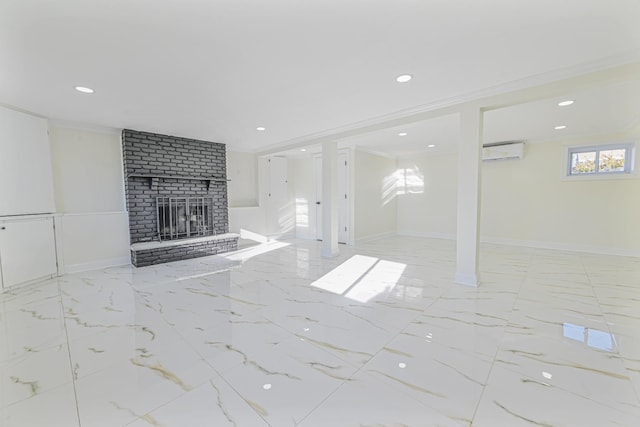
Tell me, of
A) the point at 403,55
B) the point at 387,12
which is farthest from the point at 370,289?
the point at 387,12

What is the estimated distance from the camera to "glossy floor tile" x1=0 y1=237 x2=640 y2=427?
1354 mm

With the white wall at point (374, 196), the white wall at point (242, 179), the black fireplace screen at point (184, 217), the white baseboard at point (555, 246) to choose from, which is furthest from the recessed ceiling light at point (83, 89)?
the white baseboard at point (555, 246)

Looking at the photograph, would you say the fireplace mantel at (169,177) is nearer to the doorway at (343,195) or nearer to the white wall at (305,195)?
the white wall at (305,195)

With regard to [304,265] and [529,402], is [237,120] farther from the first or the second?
[529,402]

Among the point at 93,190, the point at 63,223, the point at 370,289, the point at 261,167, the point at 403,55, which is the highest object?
the point at 403,55

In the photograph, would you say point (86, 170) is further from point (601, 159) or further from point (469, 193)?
point (601, 159)

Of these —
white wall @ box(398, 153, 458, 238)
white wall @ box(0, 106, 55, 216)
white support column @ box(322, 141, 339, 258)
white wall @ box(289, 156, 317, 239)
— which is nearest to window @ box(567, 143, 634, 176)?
white wall @ box(398, 153, 458, 238)

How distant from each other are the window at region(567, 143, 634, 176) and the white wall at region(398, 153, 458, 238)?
2.09 meters

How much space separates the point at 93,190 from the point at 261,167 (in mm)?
3191

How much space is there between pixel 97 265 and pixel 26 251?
89 cm

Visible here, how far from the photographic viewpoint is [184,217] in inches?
197

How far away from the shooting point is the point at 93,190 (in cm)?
422

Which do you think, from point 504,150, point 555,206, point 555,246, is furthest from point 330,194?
point 555,246

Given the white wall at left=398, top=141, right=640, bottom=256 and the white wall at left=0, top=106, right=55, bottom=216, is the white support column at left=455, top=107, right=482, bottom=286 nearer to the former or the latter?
the white wall at left=398, top=141, right=640, bottom=256
